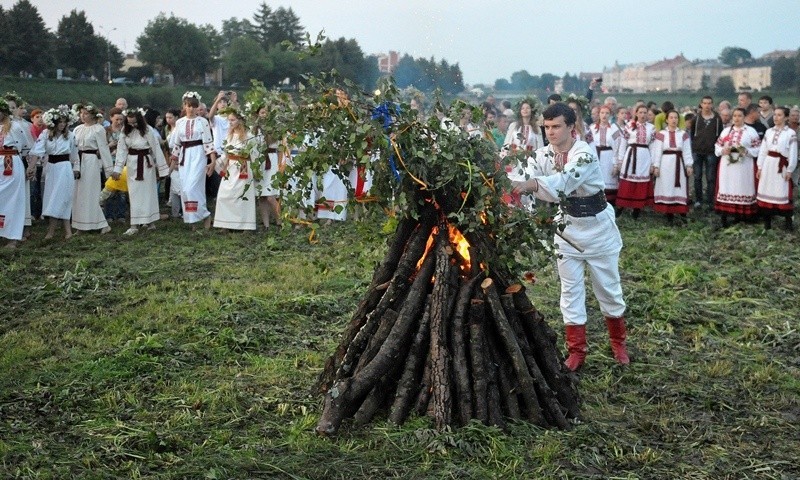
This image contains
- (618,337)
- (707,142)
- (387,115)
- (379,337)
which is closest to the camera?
(387,115)

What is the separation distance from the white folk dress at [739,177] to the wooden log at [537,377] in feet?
34.7

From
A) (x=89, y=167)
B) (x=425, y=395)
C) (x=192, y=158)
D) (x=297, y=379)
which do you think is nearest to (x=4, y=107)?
(x=89, y=167)

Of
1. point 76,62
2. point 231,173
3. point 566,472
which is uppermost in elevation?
point 76,62

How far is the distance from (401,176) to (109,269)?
251 inches

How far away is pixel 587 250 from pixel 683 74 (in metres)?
112

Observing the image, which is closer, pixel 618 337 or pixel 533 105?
pixel 618 337

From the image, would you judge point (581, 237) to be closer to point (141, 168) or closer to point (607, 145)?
point (141, 168)

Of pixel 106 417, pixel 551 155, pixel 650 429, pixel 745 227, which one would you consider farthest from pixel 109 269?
pixel 745 227

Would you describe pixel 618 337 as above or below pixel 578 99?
below

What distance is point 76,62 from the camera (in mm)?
39531

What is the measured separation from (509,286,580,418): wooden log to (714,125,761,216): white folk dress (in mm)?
10421

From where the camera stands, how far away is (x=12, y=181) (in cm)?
1304

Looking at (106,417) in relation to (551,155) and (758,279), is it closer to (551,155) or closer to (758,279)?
(551,155)

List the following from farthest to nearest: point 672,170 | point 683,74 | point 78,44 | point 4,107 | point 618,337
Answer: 1. point 683,74
2. point 78,44
3. point 672,170
4. point 4,107
5. point 618,337
